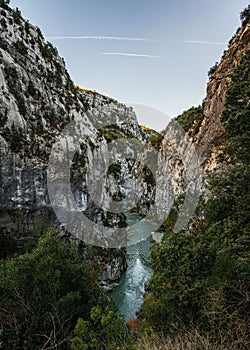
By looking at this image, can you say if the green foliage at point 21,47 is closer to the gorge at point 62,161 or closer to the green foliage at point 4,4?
the gorge at point 62,161

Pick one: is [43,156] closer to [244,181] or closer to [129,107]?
[244,181]

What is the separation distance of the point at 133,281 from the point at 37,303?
1691 centimetres

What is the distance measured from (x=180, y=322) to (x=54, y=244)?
284 inches

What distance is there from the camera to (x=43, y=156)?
22078mm

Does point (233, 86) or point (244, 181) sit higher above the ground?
point (233, 86)

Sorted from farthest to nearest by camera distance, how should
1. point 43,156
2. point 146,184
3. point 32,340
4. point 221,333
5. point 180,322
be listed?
1. point 146,184
2. point 43,156
3. point 32,340
4. point 180,322
5. point 221,333

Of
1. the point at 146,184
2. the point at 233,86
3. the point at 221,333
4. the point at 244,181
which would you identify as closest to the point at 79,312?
the point at 221,333

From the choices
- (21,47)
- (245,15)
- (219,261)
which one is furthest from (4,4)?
(219,261)

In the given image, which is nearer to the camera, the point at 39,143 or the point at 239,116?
the point at 239,116

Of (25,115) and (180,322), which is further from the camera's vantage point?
(25,115)

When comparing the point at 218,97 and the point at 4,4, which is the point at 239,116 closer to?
the point at 218,97

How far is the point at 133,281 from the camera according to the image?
88.7ft

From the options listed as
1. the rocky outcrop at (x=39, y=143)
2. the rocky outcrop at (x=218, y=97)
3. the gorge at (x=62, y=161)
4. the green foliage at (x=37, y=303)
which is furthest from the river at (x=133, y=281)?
the rocky outcrop at (x=218, y=97)

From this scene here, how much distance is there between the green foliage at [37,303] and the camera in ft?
Answer: 36.7
